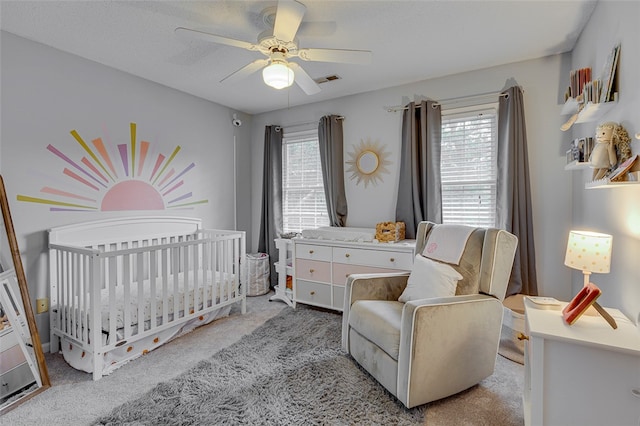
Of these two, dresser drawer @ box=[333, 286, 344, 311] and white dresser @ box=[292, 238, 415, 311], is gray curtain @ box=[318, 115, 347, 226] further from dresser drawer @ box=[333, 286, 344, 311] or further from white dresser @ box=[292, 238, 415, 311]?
dresser drawer @ box=[333, 286, 344, 311]

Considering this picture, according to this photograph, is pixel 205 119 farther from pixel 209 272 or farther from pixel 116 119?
pixel 209 272

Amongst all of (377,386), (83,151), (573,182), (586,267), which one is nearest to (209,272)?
(83,151)

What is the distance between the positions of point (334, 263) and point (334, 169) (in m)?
1.07

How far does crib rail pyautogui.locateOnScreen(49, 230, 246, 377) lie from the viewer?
205cm

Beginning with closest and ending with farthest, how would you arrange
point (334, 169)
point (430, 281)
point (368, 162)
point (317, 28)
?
point (430, 281), point (317, 28), point (368, 162), point (334, 169)

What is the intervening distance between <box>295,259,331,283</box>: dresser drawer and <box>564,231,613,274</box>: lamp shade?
1974 mm

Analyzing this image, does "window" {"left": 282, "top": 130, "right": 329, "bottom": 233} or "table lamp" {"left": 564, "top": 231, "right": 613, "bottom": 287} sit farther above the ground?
"window" {"left": 282, "top": 130, "right": 329, "bottom": 233}

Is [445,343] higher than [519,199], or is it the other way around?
[519,199]

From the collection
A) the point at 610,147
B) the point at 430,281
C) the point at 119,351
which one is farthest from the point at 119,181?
the point at 610,147

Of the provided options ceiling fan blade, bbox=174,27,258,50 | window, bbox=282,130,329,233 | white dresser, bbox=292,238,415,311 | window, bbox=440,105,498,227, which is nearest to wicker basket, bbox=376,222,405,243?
white dresser, bbox=292,238,415,311

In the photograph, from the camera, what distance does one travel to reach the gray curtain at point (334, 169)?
3.54 meters

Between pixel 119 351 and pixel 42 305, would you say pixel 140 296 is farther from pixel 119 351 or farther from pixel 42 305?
pixel 42 305

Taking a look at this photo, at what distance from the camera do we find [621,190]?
160 cm

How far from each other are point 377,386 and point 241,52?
258 cm
